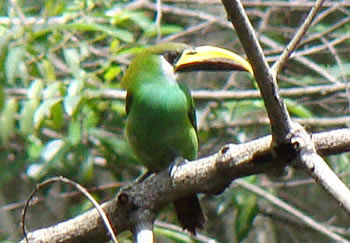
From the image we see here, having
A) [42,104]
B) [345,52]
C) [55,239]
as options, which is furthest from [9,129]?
[345,52]

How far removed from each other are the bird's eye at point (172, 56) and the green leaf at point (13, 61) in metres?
0.69

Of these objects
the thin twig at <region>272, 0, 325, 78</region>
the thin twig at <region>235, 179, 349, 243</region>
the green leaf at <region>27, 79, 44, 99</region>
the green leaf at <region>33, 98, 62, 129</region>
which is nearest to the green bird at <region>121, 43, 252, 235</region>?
the green leaf at <region>33, 98, 62, 129</region>

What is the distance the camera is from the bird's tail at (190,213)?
3412 mm

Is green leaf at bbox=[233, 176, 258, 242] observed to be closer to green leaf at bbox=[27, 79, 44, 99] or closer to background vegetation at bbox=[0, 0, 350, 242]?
background vegetation at bbox=[0, 0, 350, 242]

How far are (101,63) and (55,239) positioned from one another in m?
2.14

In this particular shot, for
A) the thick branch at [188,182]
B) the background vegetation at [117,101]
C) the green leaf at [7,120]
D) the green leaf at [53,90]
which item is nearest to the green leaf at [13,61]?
the background vegetation at [117,101]

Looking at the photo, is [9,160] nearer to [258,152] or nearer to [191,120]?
[191,120]

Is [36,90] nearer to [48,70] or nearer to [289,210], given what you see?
[48,70]

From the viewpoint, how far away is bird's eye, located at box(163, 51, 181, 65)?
386 cm

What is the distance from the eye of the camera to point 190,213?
136 inches

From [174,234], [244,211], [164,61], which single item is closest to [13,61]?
[164,61]

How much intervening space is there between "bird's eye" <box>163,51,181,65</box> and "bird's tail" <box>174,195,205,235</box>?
2.18 ft

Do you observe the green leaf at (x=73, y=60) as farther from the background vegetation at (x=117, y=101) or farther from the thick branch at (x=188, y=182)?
the thick branch at (x=188, y=182)

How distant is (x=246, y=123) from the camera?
4.93 m
